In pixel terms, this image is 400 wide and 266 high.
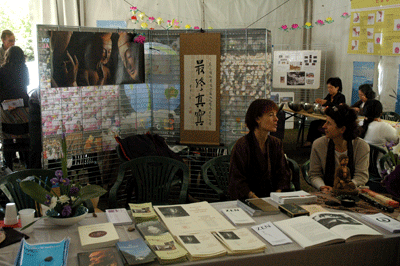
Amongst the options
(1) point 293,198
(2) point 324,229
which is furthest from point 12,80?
(2) point 324,229

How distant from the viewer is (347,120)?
2.71 meters

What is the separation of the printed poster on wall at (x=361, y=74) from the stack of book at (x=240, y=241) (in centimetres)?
558

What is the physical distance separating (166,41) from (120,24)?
4.55 m

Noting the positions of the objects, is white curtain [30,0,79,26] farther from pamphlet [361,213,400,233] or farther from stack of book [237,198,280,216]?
pamphlet [361,213,400,233]

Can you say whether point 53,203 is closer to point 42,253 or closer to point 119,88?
point 42,253

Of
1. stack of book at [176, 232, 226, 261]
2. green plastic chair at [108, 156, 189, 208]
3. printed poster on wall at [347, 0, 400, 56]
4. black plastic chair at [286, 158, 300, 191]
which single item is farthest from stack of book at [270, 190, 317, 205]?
printed poster on wall at [347, 0, 400, 56]

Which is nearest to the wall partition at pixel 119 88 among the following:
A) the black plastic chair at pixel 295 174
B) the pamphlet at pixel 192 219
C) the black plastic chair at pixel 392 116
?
the black plastic chair at pixel 295 174

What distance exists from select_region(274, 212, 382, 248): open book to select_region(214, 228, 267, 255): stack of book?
0.61ft

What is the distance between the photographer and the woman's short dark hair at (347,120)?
2713 millimetres

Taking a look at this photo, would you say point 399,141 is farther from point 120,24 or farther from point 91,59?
point 120,24

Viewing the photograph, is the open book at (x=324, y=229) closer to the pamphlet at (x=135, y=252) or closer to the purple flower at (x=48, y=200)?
the pamphlet at (x=135, y=252)

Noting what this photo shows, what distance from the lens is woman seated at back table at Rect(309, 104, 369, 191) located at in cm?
272

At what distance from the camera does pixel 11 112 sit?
164 inches

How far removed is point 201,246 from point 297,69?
6860mm
